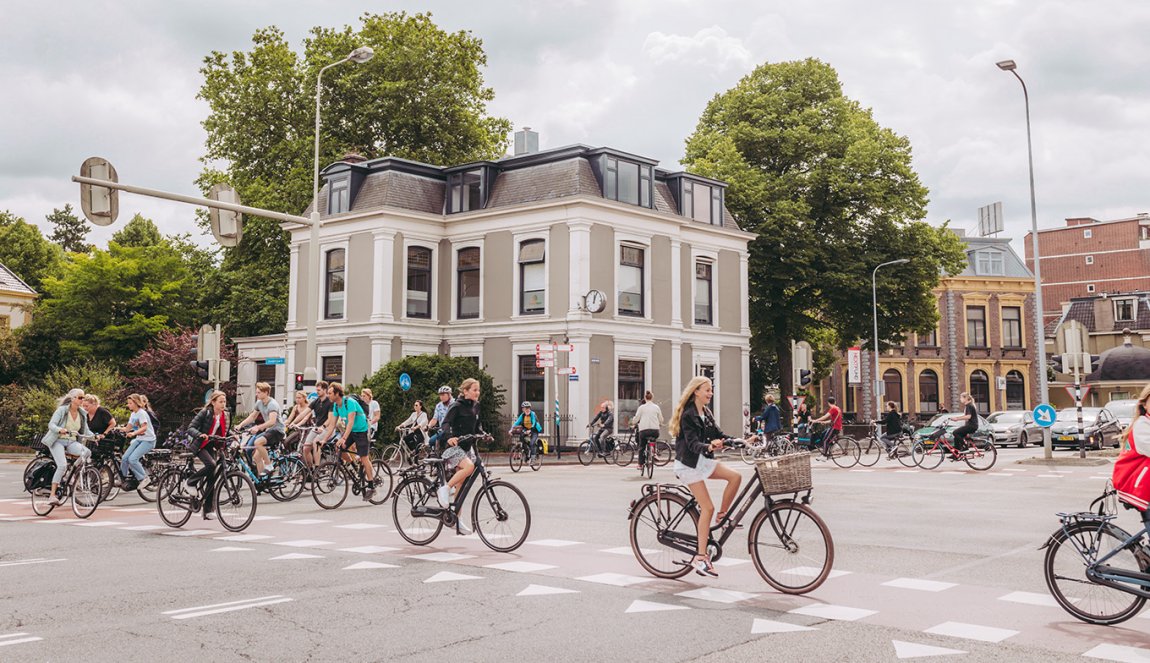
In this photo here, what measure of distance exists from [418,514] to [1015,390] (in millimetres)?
62860

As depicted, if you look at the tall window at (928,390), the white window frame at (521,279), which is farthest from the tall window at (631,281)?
the tall window at (928,390)

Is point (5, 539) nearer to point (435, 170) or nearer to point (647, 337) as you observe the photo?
point (647, 337)

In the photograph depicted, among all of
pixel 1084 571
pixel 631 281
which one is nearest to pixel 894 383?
pixel 631 281

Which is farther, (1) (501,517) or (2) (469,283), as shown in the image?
(2) (469,283)

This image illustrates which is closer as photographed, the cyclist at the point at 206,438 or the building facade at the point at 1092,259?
the cyclist at the point at 206,438

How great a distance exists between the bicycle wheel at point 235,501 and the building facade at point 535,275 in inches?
750

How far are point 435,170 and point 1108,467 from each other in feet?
79.4

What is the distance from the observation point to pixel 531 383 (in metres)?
33.6

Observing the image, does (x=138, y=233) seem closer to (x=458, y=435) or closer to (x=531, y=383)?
(x=531, y=383)

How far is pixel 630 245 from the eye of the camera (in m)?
34.2

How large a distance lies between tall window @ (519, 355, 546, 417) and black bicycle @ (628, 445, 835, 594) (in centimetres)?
2414

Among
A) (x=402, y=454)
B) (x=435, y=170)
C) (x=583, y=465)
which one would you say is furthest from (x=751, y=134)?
(x=402, y=454)

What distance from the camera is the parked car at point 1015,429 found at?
4025 centimetres

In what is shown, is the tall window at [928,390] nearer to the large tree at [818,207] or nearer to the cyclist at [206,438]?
the large tree at [818,207]
